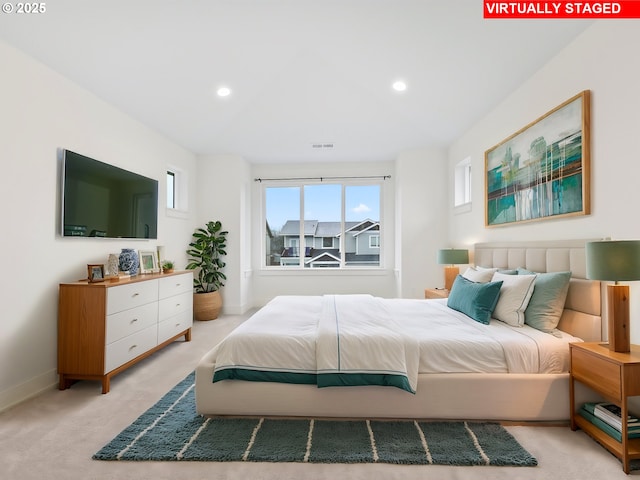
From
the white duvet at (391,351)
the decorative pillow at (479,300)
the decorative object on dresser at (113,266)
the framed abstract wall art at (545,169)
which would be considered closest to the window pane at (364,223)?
the framed abstract wall art at (545,169)

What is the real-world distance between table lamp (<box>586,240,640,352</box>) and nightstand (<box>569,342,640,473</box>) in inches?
3.9

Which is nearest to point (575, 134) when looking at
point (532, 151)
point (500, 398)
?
point (532, 151)

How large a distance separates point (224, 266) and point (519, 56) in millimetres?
4568

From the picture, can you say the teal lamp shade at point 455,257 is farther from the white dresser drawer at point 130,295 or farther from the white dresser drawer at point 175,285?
the white dresser drawer at point 130,295

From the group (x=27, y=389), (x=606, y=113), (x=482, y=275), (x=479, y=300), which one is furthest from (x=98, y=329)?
(x=606, y=113)

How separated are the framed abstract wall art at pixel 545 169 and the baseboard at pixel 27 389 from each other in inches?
169

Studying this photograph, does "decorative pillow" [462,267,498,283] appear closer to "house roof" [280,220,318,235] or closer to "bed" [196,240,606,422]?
"bed" [196,240,606,422]

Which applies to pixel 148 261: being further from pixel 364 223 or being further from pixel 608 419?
pixel 608 419

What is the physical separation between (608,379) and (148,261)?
401cm

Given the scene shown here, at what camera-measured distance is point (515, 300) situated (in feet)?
8.23

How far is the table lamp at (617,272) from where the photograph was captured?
1717mm

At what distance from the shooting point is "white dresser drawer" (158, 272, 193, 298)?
3451 mm

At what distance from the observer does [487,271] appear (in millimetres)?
3135

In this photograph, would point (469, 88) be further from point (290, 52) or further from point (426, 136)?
point (290, 52)
